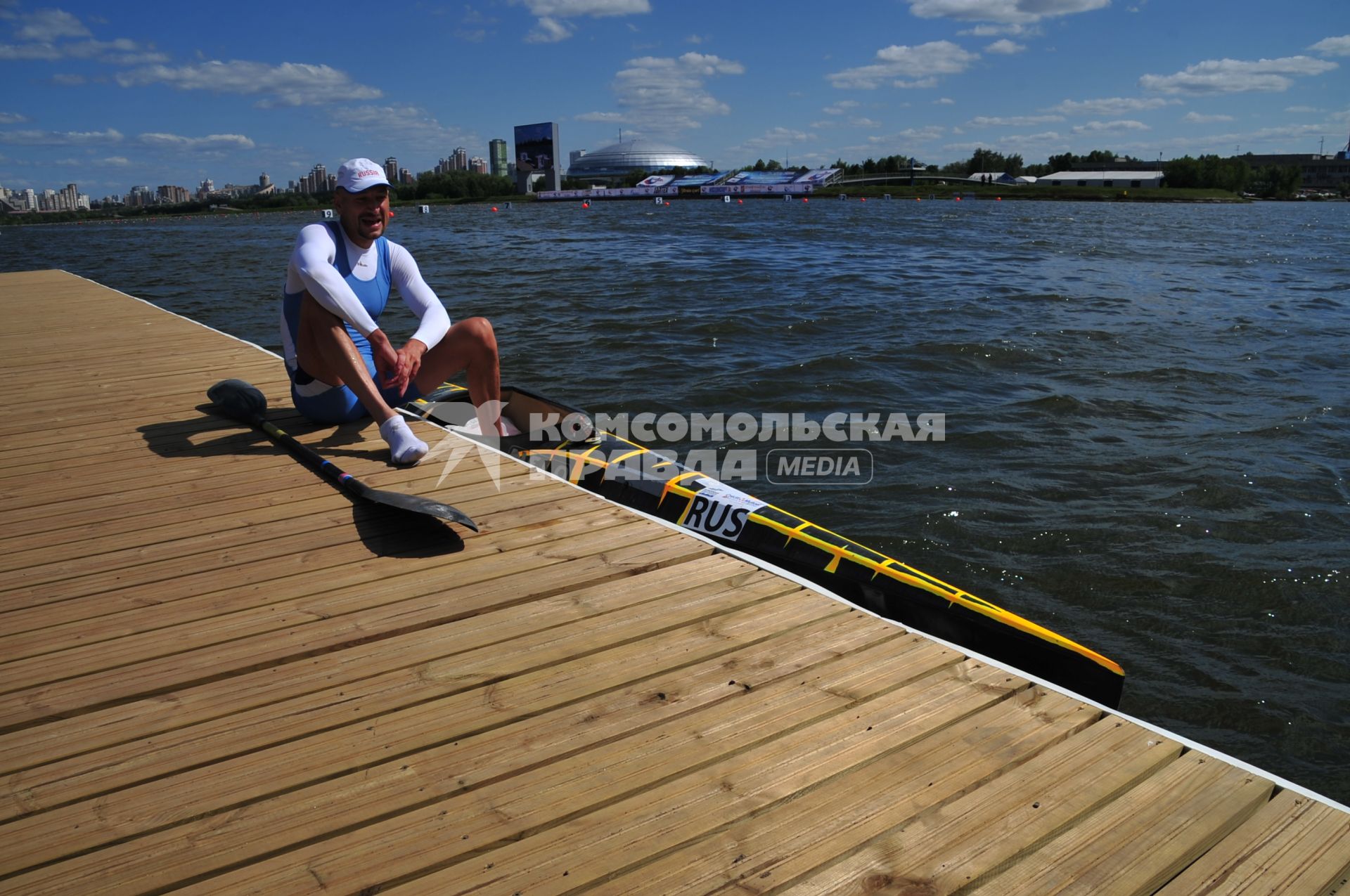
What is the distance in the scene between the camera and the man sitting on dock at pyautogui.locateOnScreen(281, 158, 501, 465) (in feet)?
14.5

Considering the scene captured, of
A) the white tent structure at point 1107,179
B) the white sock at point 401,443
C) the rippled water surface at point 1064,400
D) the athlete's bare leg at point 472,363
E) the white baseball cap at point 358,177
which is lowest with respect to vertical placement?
the rippled water surface at point 1064,400

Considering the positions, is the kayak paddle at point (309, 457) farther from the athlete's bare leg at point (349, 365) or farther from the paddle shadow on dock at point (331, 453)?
the athlete's bare leg at point (349, 365)

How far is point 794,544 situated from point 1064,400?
637 centimetres

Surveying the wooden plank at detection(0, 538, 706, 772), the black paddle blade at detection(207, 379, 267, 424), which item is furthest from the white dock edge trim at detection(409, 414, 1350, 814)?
the black paddle blade at detection(207, 379, 267, 424)

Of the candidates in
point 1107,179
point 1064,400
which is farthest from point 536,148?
point 1064,400

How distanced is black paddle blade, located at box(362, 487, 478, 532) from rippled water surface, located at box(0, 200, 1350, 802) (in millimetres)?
3348

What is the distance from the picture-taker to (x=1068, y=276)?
19.9 m

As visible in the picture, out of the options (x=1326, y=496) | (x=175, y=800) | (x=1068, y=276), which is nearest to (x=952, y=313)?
(x=1068, y=276)

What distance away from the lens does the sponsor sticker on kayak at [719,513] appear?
14.9 ft

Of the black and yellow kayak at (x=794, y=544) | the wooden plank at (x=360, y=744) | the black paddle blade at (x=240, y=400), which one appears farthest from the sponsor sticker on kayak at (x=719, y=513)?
the black paddle blade at (x=240, y=400)

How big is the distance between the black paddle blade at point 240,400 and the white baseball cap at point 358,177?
5.13 feet

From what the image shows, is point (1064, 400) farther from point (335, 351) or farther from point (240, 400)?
point (240, 400)

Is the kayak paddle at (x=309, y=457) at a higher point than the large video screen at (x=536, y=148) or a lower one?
lower

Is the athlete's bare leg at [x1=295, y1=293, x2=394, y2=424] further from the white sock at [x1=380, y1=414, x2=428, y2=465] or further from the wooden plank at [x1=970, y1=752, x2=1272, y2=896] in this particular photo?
the wooden plank at [x1=970, y1=752, x2=1272, y2=896]
